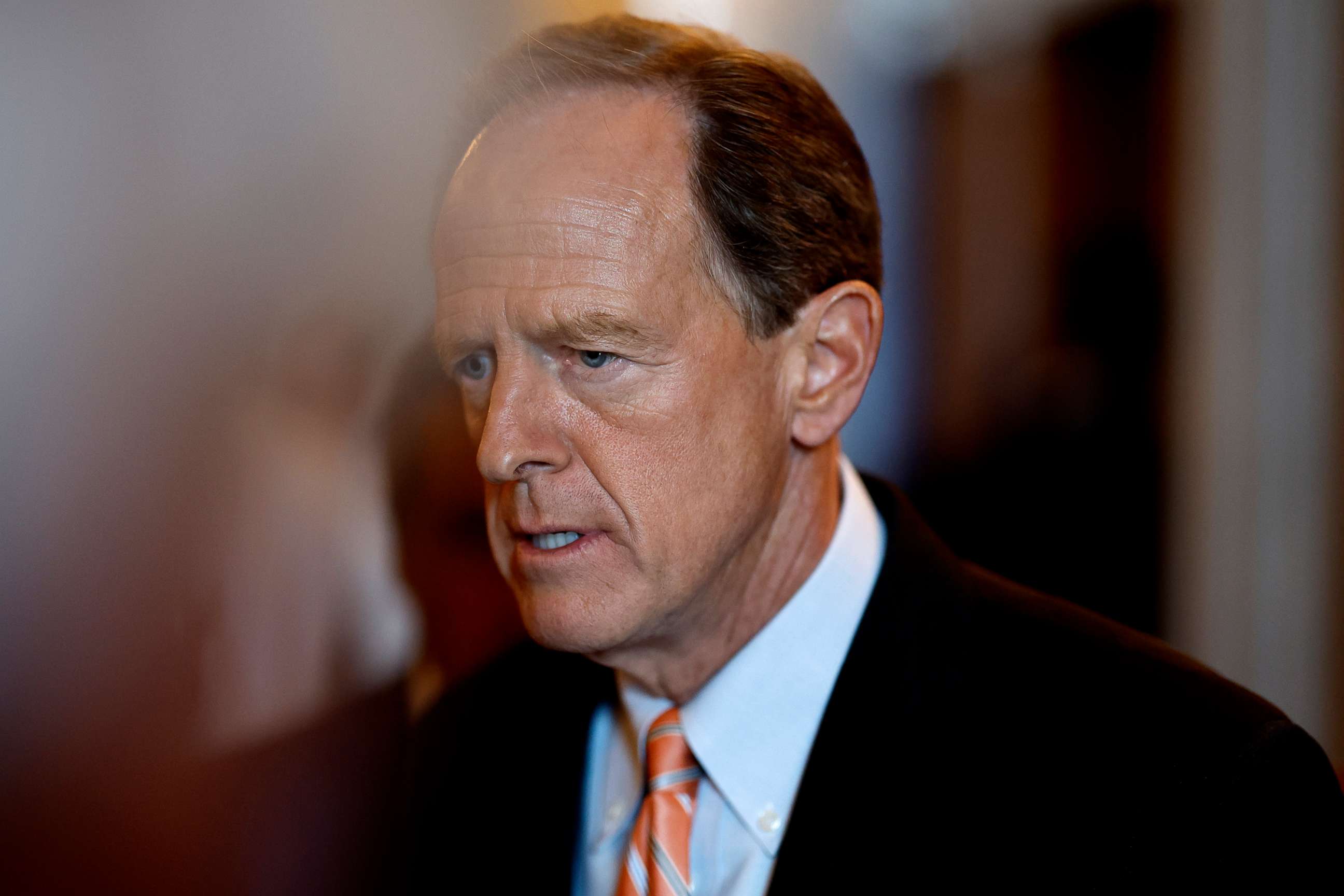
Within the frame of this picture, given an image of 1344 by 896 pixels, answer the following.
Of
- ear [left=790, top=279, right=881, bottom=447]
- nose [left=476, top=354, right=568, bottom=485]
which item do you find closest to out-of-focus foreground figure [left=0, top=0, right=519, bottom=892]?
nose [left=476, top=354, right=568, bottom=485]

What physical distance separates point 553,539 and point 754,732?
278 millimetres

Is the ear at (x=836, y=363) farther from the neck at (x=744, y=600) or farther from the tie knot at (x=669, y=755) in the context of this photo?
the tie knot at (x=669, y=755)

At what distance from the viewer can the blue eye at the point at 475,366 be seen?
0.87 meters

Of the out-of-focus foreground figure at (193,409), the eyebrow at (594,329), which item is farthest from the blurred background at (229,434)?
the eyebrow at (594,329)

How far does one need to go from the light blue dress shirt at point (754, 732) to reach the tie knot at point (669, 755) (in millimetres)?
17

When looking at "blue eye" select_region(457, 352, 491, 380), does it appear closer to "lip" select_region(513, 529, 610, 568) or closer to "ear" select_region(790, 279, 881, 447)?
"lip" select_region(513, 529, 610, 568)

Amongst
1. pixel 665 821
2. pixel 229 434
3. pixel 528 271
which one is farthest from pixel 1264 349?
pixel 229 434

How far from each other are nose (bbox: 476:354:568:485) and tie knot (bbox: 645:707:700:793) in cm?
33

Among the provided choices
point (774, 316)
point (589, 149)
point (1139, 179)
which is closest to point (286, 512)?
point (589, 149)

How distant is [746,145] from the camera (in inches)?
36.6

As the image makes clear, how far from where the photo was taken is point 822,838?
89 centimetres

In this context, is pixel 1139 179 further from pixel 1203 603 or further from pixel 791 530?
pixel 791 530

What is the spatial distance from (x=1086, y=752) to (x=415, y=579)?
23.2 inches

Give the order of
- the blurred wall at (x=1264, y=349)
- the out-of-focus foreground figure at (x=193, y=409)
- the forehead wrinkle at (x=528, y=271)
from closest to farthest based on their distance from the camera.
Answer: the out-of-focus foreground figure at (x=193, y=409), the forehead wrinkle at (x=528, y=271), the blurred wall at (x=1264, y=349)
